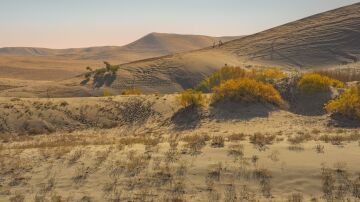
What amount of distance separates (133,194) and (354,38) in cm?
5215

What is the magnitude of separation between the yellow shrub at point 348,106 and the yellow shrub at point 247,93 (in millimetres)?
3082

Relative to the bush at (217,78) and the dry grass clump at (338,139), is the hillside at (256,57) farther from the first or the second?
the dry grass clump at (338,139)

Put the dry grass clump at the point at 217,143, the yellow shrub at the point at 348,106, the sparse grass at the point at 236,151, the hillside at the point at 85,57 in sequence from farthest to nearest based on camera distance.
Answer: the hillside at the point at 85,57 < the yellow shrub at the point at 348,106 < the dry grass clump at the point at 217,143 < the sparse grass at the point at 236,151

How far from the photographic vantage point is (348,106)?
837 inches

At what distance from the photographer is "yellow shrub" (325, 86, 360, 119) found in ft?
68.9

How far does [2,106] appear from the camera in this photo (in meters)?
27.0

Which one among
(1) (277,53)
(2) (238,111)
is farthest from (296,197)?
(1) (277,53)

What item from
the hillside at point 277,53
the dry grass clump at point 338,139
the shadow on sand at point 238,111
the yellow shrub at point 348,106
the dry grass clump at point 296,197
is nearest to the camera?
the dry grass clump at point 296,197

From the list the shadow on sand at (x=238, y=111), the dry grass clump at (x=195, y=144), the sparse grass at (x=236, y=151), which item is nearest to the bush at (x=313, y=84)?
the shadow on sand at (x=238, y=111)

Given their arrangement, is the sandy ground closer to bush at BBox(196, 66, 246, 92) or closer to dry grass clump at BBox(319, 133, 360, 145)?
dry grass clump at BBox(319, 133, 360, 145)

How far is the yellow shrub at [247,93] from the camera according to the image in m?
24.4

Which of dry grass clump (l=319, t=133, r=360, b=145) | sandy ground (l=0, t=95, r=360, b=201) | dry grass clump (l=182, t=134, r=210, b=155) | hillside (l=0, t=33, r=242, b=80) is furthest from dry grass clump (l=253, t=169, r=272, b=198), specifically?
hillside (l=0, t=33, r=242, b=80)

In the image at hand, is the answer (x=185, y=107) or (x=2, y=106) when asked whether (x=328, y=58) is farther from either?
(x=2, y=106)

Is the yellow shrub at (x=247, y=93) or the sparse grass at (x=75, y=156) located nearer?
the sparse grass at (x=75, y=156)
